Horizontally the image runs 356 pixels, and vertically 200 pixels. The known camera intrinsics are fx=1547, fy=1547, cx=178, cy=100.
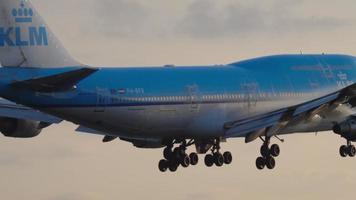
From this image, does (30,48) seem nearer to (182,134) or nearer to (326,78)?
(182,134)

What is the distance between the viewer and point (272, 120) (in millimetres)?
94812

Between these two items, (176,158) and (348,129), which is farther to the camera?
(176,158)

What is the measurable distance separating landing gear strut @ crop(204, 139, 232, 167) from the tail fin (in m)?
13.8

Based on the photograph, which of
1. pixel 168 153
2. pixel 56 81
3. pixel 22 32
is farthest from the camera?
pixel 168 153

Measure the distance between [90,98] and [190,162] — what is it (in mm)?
11849

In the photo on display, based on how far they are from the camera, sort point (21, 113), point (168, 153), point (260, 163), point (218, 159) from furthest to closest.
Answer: point (168, 153) → point (218, 159) → point (260, 163) → point (21, 113)

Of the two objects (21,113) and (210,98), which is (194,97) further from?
(21,113)

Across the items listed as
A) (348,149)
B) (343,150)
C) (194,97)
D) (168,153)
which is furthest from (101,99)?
(348,149)

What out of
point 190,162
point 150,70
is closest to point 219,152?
point 190,162

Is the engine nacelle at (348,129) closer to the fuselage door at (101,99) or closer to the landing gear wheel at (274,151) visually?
the landing gear wheel at (274,151)

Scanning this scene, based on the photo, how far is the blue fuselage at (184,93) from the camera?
85.9m

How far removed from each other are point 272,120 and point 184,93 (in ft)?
20.5

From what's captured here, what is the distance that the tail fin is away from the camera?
8344 cm

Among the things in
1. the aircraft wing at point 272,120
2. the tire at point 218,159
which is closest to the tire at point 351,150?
the aircraft wing at point 272,120
